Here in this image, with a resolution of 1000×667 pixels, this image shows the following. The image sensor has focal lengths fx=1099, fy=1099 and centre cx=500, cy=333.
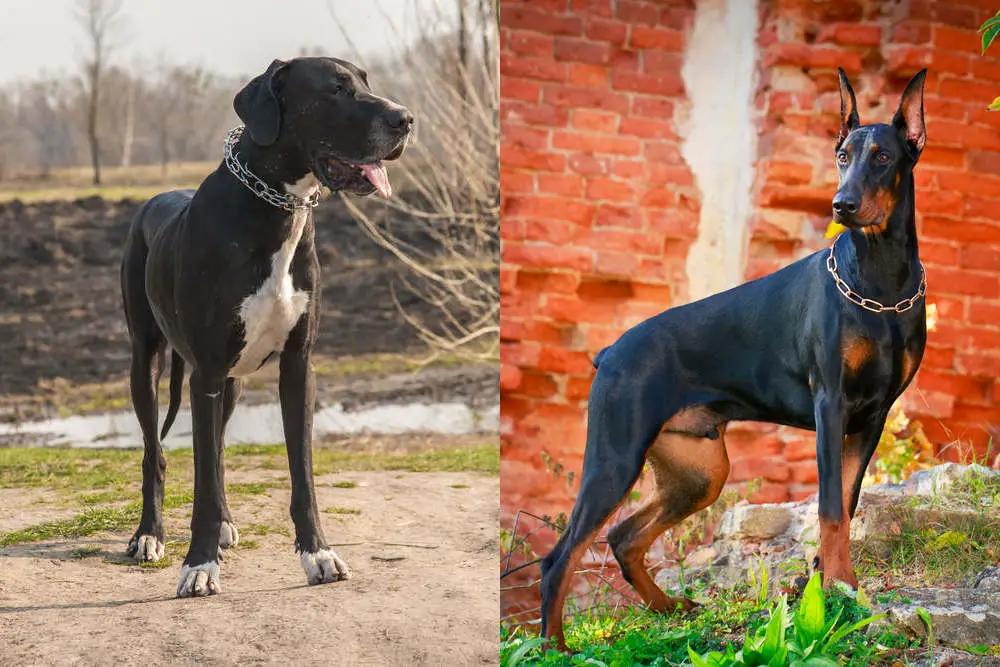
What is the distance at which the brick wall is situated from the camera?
388 cm

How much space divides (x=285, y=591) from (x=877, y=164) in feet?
6.07

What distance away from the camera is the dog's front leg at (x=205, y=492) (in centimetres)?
285

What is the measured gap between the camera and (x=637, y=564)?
303 cm

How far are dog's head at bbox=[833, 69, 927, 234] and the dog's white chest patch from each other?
4.43 feet

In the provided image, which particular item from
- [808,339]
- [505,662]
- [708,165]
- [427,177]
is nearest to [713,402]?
[808,339]

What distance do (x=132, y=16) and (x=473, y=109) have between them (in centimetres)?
104

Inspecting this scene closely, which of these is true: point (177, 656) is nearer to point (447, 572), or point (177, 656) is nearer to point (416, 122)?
point (447, 572)

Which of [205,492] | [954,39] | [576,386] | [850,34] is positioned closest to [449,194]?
[576,386]

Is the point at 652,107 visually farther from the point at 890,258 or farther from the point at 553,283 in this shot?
the point at 890,258

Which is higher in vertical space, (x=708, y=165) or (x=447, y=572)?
(x=708, y=165)

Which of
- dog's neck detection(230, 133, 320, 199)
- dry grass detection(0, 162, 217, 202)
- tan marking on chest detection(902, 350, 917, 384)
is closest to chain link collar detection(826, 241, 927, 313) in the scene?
tan marking on chest detection(902, 350, 917, 384)

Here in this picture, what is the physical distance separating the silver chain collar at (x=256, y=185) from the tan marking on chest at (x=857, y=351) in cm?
138

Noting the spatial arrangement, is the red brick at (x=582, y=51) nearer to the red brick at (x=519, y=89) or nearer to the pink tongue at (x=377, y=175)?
the red brick at (x=519, y=89)

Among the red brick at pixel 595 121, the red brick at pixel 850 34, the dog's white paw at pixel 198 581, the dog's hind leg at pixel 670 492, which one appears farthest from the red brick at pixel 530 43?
the dog's white paw at pixel 198 581
